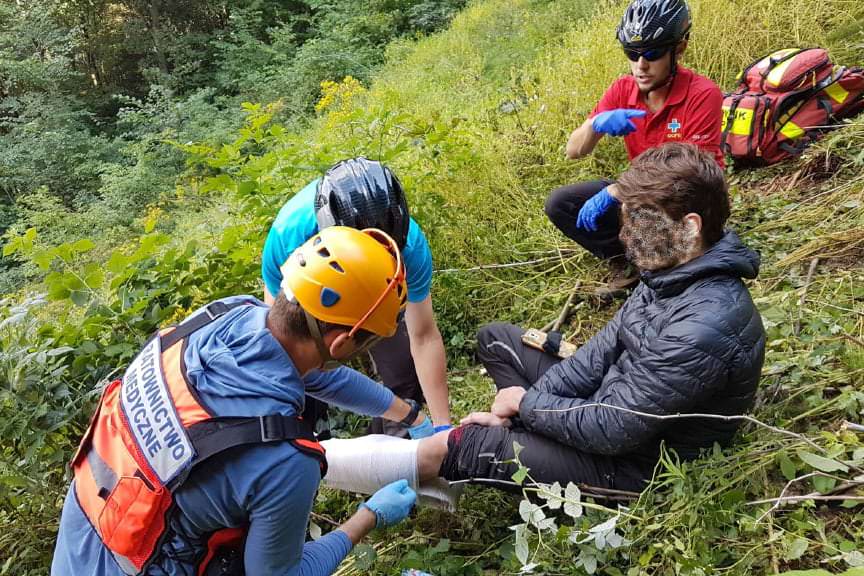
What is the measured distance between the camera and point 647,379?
180 cm

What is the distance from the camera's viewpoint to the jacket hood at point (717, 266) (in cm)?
182

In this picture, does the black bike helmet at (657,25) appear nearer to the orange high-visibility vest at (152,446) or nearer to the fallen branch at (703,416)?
the fallen branch at (703,416)

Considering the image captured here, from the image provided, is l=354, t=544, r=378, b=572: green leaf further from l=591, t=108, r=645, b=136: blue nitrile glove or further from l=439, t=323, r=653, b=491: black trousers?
l=591, t=108, r=645, b=136: blue nitrile glove

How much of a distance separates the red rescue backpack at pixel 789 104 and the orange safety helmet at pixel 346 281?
3.29 metres

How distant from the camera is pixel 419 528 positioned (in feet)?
7.48

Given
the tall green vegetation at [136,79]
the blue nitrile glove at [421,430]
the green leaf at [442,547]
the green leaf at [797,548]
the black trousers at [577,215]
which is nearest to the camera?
the green leaf at [797,548]

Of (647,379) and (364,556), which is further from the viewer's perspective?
(364,556)

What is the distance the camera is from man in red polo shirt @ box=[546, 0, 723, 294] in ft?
9.12

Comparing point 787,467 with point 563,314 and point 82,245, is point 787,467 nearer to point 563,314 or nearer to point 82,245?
point 563,314

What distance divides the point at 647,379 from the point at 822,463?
566 mm

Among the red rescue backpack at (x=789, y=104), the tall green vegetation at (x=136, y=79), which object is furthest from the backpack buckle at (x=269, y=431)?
the tall green vegetation at (x=136, y=79)

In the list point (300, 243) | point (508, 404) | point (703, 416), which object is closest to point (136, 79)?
point (300, 243)

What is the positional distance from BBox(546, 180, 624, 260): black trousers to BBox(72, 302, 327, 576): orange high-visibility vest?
2.25 m

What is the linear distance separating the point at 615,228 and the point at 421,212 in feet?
4.04
